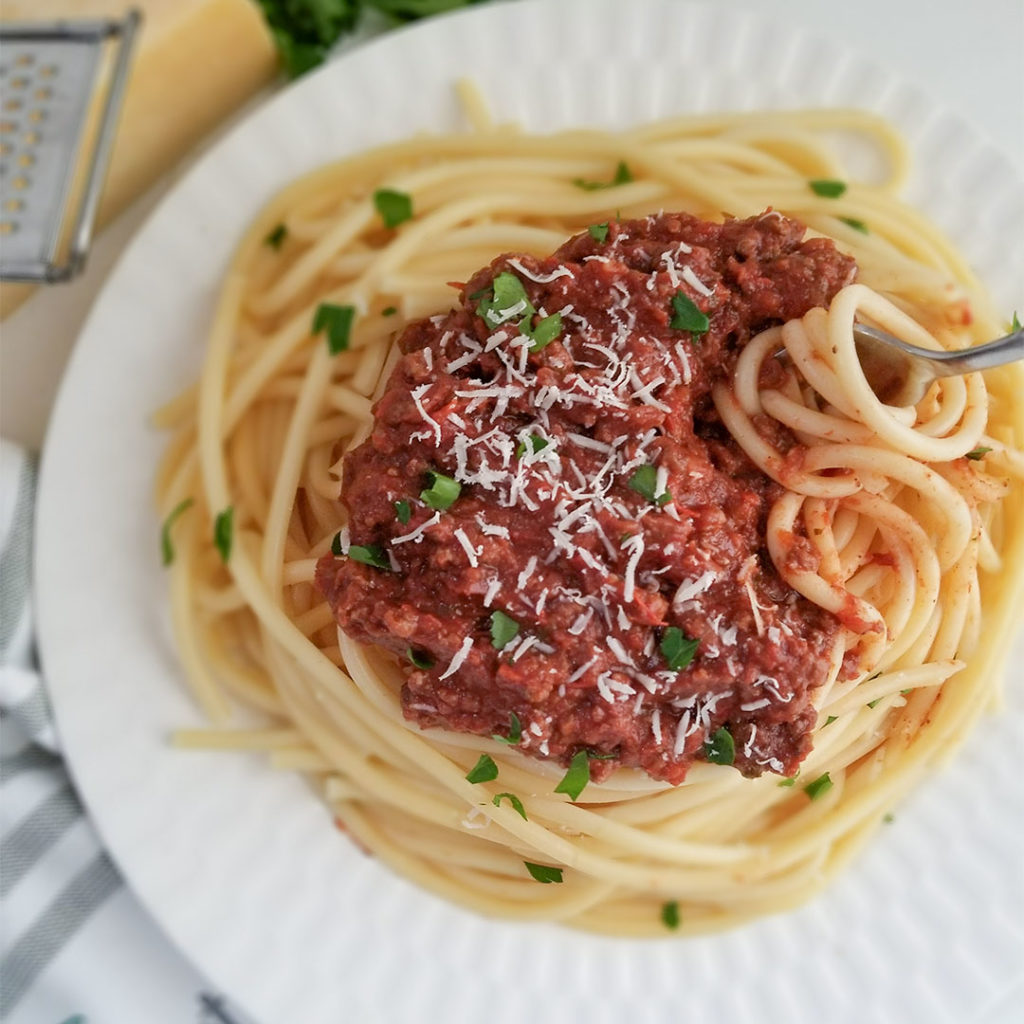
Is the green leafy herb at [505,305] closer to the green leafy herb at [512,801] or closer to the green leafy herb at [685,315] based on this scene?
the green leafy herb at [685,315]

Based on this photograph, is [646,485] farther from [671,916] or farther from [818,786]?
[671,916]

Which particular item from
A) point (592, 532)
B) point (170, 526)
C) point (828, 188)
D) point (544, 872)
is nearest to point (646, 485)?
point (592, 532)

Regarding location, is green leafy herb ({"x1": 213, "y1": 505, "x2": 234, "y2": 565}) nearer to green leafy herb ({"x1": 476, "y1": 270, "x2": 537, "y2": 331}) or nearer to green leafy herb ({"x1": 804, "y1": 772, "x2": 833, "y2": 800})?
green leafy herb ({"x1": 476, "y1": 270, "x2": 537, "y2": 331})

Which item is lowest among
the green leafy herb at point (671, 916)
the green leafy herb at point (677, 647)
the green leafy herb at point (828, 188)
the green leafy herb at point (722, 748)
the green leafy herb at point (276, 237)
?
the green leafy herb at point (671, 916)

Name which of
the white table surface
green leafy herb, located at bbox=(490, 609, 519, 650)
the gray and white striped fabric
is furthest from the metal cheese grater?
green leafy herb, located at bbox=(490, 609, 519, 650)

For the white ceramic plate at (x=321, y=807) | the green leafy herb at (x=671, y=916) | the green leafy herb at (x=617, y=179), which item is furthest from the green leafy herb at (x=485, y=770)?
the green leafy herb at (x=617, y=179)

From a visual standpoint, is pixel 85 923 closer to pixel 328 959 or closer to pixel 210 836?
pixel 210 836

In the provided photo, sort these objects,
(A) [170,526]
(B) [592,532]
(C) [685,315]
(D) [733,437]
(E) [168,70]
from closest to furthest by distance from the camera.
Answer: (B) [592,532]
(C) [685,315]
(D) [733,437]
(A) [170,526]
(E) [168,70]
